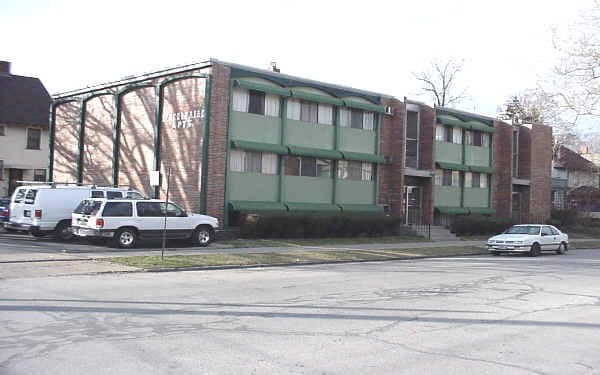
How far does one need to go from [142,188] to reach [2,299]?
1899 cm

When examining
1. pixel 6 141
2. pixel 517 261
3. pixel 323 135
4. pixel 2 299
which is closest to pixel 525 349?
pixel 2 299

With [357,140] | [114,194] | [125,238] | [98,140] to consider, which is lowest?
[125,238]

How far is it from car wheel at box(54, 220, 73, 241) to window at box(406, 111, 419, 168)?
65.4 feet

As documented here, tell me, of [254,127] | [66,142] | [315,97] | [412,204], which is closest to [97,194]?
[254,127]

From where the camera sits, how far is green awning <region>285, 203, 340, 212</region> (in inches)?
1160

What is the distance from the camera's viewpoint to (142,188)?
98.0ft

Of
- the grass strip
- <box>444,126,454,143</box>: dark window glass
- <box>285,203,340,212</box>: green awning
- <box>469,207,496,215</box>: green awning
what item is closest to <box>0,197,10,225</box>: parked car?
the grass strip

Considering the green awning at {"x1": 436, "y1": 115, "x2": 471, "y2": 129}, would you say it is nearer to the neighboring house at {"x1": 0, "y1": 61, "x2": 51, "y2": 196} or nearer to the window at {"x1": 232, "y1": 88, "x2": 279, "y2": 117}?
the window at {"x1": 232, "y1": 88, "x2": 279, "y2": 117}

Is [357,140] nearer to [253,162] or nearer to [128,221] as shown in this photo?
[253,162]

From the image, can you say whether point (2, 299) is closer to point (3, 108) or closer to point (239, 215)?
point (239, 215)

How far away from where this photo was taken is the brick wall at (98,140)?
32.1 m

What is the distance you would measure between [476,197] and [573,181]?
974 inches

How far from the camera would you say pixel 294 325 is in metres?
9.40

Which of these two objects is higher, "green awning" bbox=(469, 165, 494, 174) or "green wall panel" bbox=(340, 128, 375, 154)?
"green wall panel" bbox=(340, 128, 375, 154)
